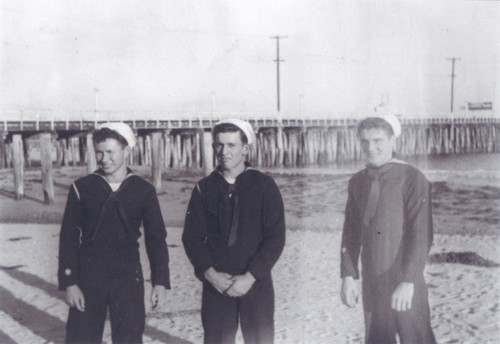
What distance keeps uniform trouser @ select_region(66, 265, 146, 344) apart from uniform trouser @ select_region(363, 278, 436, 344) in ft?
4.13

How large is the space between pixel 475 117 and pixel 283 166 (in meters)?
22.7

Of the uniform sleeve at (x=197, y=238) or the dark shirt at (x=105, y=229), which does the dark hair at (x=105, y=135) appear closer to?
the dark shirt at (x=105, y=229)

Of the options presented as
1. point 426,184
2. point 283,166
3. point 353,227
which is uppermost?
point 426,184

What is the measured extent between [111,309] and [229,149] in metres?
1.08

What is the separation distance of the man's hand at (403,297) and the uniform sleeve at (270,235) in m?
0.64

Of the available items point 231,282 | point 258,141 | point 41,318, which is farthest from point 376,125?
point 258,141

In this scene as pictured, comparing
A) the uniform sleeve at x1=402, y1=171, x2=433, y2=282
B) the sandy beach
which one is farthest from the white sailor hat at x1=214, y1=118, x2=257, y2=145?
the sandy beach

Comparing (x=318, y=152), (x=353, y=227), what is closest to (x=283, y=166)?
(x=318, y=152)

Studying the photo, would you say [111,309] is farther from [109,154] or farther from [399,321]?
[399,321]

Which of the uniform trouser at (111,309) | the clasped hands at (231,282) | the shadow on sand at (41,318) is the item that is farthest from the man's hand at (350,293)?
the shadow on sand at (41,318)

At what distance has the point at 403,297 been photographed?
2961 mm

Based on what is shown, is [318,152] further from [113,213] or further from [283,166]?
[113,213]

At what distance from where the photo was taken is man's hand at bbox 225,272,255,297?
3016mm

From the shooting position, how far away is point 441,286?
22.7 feet
